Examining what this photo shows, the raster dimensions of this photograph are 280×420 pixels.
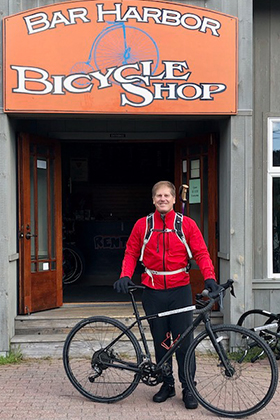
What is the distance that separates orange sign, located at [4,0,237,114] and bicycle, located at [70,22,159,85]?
0.01 m

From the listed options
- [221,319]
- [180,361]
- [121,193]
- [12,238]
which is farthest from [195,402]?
[121,193]

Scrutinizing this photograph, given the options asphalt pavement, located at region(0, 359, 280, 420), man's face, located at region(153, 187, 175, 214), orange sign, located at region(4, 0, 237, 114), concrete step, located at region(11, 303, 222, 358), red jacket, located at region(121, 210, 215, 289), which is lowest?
asphalt pavement, located at region(0, 359, 280, 420)

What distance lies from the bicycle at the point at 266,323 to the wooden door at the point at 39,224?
2.55 metres

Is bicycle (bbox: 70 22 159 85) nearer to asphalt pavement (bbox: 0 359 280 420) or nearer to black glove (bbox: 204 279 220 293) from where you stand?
black glove (bbox: 204 279 220 293)

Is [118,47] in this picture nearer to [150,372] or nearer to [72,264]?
[150,372]

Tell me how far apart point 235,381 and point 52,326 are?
288cm

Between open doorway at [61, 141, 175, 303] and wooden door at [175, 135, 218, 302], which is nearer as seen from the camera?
wooden door at [175, 135, 218, 302]

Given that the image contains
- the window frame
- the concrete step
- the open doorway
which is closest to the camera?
the concrete step

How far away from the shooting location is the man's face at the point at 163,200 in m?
4.99

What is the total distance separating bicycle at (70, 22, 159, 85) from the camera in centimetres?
645

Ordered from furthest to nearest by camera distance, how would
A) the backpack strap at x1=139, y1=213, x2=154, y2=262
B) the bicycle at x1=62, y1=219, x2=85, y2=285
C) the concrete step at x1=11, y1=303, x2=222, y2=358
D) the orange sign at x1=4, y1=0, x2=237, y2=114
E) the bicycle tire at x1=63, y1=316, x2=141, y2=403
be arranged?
the bicycle at x1=62, y1=219, x2=85, y2=285, the concrete step at x1=11, y1=303, x2=222, y2=358, the orange sign at x1=4, y1=0, x2=237, y2=114, the backpack strap at x1=139, y1=213, x2=154, y2=262, the bicycle tire at x1=63, y1=316, x2=141, y2=403

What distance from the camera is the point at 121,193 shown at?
1507 centimetres

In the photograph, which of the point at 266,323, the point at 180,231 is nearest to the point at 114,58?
the point at 180,231

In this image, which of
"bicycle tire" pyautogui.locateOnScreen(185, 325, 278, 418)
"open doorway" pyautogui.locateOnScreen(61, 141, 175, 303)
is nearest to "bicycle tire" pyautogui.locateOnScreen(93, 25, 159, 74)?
"bicycle tire" pyautogui.locateOnScreen(185, 325, 278, 418)
